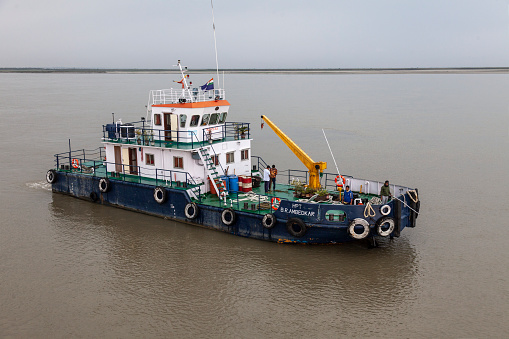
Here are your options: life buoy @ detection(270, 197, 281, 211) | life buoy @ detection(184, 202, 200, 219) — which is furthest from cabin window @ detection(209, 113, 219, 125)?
life buoy @ detection(270, 197, 281, 211)

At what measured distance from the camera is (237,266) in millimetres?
14547

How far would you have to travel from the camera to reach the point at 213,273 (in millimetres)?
14195

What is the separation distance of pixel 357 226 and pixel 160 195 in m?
7.69

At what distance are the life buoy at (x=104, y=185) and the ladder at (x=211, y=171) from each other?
4848 mm

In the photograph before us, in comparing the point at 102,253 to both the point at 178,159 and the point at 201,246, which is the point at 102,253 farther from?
the point at 178,159

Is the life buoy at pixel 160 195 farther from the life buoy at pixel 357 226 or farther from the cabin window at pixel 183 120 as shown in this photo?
the life buoy at pixel 357 226

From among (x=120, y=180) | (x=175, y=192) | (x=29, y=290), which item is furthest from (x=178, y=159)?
(x=29, y=290)

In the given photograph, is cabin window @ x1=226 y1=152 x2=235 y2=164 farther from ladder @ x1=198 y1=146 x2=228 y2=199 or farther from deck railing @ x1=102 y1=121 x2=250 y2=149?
ladder @ x1=198 y1=146 x2=228 y2=199

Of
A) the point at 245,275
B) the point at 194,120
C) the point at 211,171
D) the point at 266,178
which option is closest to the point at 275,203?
the point at 266,178

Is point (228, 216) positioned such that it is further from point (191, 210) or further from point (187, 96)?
point (187, 96)

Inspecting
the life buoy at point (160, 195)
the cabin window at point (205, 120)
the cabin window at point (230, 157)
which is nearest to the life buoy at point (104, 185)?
the life buoy at point (160, 195)

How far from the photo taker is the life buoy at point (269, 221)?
15273 mm

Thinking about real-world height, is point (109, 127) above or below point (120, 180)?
above

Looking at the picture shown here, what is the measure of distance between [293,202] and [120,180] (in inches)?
322
